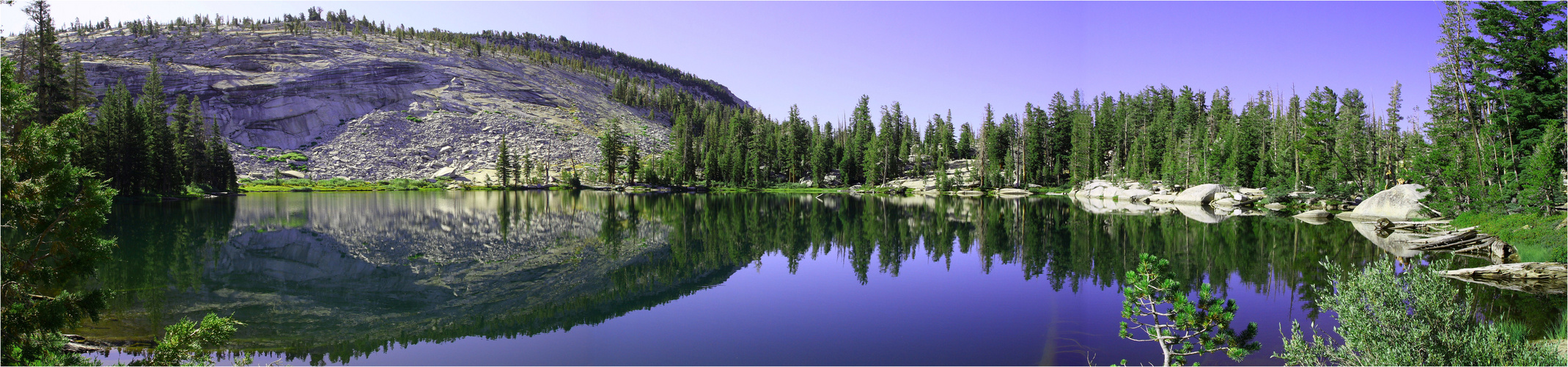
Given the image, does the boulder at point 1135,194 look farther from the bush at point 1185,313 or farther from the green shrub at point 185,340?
the green shrub at point 185,340

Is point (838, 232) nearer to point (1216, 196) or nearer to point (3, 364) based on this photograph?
point (3, 364)

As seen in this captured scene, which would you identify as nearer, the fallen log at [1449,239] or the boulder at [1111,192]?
the fallen log at [1449,239]

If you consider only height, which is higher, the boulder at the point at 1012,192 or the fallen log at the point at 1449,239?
the boulder at the point at 1012,192

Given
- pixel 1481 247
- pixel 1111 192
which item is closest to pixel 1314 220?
pixel 1481 247

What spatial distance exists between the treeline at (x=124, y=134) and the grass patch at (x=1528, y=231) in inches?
2255

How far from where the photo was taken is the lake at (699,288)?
10.9m

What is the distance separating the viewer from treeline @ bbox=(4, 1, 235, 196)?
37969mm

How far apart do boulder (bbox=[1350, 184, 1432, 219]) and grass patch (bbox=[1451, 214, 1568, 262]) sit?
20.5 feet

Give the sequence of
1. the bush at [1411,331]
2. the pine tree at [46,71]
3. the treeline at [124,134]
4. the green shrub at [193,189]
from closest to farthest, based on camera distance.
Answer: the bush at [1411,331] < the pine tree at [46,71] < the treeline at [124,134] < the green shrub at [193,189]

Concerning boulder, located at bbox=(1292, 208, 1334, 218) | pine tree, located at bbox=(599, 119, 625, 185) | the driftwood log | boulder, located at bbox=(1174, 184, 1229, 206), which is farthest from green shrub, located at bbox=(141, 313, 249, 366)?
pine tree, located at bbox=(599, 119, 625, 185)

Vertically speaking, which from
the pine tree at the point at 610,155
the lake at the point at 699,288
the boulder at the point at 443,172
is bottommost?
the lake at the point at 699,288

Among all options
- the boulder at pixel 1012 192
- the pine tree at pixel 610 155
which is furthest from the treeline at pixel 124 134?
the boulder at pixel 1012 192

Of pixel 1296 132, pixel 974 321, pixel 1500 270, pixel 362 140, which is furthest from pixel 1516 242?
pixel 362 140

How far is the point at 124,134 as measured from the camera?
49.1 metres
